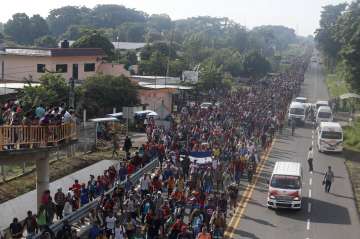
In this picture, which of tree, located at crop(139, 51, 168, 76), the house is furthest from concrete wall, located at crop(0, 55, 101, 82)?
tree, located at crop(139, 51, 168, 76)

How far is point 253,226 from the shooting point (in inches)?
925

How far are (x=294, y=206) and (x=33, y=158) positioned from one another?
426 inches

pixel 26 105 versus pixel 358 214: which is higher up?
pixel 26 105

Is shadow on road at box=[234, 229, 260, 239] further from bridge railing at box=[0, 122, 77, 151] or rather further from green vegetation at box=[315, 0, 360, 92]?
green vegetation at box=[315, 0, 360, 92]

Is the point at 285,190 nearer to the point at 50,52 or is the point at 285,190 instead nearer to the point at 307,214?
the point at 307,214

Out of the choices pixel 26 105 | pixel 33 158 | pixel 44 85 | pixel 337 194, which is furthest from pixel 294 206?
pixel 44 85

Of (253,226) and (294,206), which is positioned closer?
(253,226)

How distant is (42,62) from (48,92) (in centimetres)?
1790

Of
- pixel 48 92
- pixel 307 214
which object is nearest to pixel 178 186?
pixel 307 214

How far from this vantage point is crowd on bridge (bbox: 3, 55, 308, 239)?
20.3 m

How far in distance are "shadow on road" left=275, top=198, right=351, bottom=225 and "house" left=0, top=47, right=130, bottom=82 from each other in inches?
1262

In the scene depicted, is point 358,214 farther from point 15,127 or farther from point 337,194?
point 15,127

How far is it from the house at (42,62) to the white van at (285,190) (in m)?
31.4

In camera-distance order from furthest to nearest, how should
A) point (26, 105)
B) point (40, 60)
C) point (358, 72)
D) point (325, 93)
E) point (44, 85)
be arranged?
1. point (325, 93)
2. point (358, 72)
3. point (40, 60)
4. point (44, 85)
5. point (26, 105)
